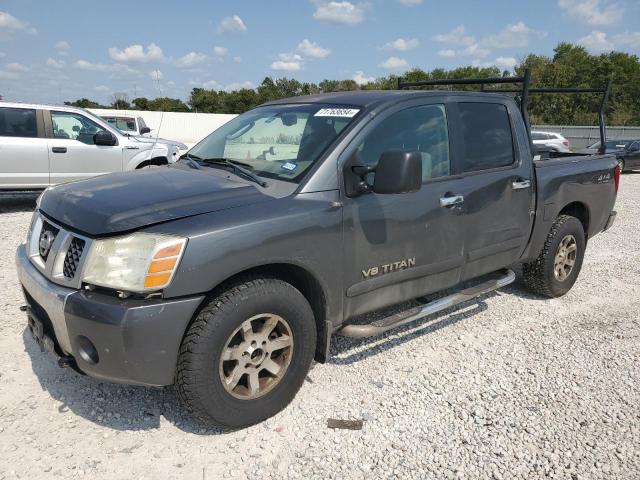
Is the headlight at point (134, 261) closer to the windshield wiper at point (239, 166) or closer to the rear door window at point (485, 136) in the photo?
the windshield wiper at point (239, 166)

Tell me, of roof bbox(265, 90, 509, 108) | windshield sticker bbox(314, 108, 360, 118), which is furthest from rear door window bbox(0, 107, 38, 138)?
windshield sticker bbox(314, 108, 360, 118)

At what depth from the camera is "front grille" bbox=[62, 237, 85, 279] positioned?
2488 mm

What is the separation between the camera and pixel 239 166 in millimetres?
3195

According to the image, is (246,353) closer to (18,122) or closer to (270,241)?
(270,241)

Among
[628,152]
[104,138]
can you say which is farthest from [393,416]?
[628,152]

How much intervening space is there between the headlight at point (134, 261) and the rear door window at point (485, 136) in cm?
228

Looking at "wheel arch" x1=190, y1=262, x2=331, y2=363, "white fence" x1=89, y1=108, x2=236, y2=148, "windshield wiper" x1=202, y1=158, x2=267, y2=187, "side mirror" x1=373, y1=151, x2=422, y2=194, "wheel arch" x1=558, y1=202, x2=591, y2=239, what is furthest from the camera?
"white fence" x1=89, y1=108, x2=236, y2=148

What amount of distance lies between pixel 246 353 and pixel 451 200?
175 centimetres

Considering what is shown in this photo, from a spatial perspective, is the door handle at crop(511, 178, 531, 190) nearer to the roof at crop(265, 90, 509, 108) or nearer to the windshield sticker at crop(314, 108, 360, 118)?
the roof at crop(265, 90, 509, 108)

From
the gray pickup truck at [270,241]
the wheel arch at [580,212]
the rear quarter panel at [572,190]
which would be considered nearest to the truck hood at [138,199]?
the gray pickup truck at [270,241]

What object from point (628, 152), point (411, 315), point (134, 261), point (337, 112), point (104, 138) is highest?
point (337, 112)

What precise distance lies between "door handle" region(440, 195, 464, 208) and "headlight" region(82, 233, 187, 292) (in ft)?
6.00

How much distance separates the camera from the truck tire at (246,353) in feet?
8.04

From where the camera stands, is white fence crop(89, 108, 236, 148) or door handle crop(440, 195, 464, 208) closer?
door handle crop(440, 195, 464, 208)
